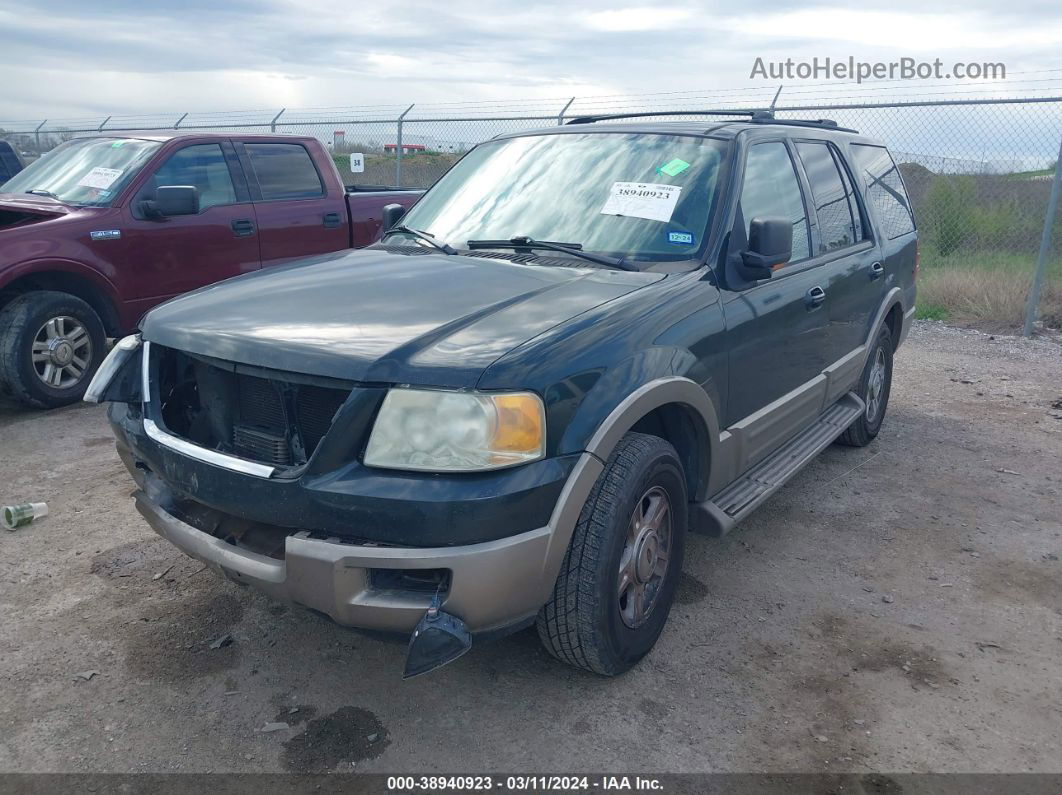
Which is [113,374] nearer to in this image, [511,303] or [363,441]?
[363,441]

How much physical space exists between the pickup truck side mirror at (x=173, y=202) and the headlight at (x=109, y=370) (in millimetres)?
3163

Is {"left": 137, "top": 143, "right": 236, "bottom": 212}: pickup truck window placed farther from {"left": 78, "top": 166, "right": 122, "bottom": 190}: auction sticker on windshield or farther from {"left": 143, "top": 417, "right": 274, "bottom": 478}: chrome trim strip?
{"left": 143, "top": 417, "right": 274, "bottom": 478}: chrome trim strip

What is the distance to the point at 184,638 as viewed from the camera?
128 inches

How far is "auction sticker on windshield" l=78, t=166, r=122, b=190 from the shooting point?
20.9 ft

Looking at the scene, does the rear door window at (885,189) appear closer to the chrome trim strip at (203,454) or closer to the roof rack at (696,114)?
the roof rack at (696,114)

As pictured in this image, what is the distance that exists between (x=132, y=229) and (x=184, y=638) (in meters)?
3.90

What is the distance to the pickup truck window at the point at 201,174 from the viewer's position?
6.49m

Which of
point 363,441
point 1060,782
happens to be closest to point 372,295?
point 363,441

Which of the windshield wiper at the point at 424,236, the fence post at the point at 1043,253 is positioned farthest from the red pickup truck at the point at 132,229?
the fence post at the point at 1043,253

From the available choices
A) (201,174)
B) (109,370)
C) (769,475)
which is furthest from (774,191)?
(201,174)

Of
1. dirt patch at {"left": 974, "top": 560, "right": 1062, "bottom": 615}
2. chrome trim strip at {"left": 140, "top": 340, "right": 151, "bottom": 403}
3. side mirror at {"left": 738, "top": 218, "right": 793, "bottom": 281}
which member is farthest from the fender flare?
dirt patch at {"left": 974, "top": 560, "right": 1062, "bottom": 615}

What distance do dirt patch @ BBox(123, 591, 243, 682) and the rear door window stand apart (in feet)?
13.3

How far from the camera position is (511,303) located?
2.88 metres

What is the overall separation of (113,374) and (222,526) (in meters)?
0.79
